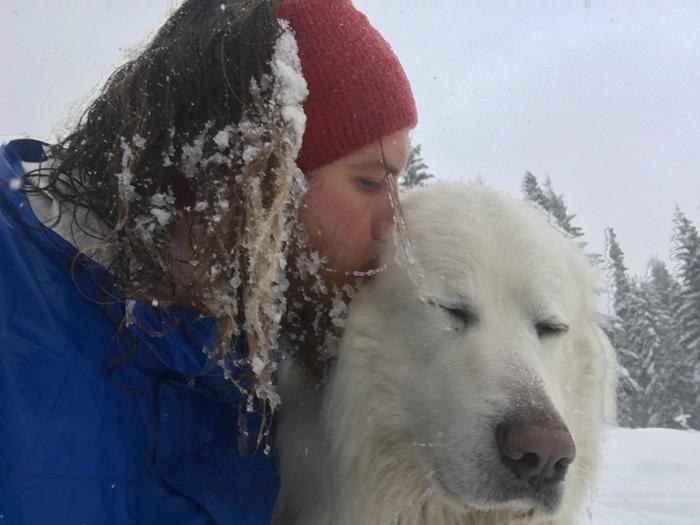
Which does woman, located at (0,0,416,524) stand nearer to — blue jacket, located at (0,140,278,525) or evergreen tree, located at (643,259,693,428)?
blue jacket, located at (0,140,278,525)

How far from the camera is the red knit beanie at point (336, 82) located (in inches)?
93.4

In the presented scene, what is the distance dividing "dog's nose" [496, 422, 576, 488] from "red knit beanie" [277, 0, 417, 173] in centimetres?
110

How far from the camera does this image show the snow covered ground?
7.21m

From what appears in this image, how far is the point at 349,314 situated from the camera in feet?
8.84

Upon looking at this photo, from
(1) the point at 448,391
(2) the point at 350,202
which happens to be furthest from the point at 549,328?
(2) the point at 350,202

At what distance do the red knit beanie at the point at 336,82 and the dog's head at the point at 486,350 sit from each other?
0.52 metres

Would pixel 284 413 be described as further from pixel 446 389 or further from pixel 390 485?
pixel 446 389

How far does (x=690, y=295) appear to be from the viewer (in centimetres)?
4044

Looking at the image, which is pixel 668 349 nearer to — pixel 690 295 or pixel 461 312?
pixel 690 295

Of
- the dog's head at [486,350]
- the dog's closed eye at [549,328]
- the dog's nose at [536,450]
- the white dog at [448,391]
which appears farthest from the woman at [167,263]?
the dog's closed eye at [549,328]

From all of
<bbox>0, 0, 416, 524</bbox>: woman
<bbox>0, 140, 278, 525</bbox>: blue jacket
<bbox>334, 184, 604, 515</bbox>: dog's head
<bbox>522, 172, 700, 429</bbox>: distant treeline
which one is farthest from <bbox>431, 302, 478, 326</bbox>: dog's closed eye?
<bbox>522, 172, 700, 429</bbox>: distant treeline

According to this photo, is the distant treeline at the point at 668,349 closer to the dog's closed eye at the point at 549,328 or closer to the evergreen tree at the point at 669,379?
the evergreen tree at the point at 669,379

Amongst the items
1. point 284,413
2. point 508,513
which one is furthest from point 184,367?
point 508,513

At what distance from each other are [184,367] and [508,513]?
4.13 feet
